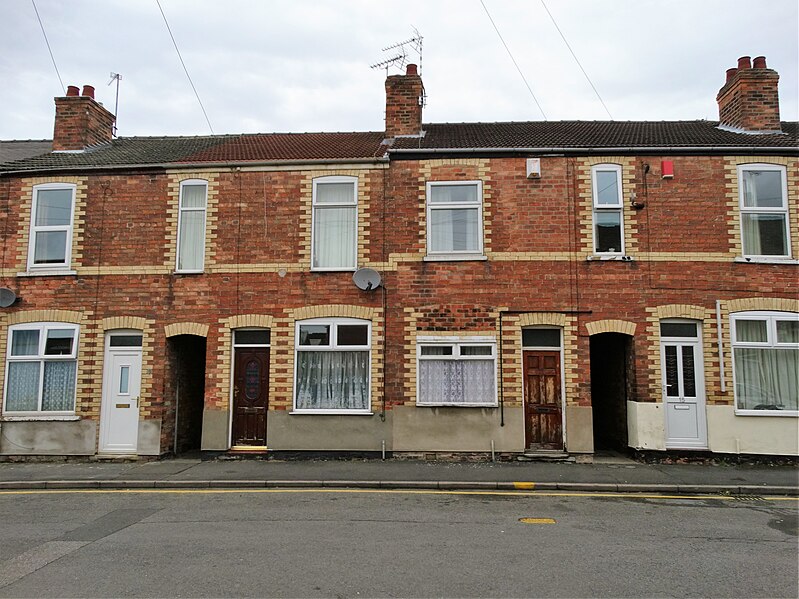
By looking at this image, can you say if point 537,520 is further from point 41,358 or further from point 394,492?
point 41,358

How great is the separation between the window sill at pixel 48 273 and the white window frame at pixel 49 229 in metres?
0.06

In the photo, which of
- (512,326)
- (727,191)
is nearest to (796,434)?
(727,191)

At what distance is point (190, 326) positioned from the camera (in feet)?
39.9

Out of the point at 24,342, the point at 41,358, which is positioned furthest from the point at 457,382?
the point at 24,342

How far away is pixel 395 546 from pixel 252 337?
7.07 m

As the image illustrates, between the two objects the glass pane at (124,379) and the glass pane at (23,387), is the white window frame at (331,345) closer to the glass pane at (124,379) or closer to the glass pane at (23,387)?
the glass pane at (124,379)

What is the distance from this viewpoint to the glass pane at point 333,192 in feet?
41.0

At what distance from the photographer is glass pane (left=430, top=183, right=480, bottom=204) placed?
12.2 meters

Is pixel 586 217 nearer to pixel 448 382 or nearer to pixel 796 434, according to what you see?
pixel 448 382

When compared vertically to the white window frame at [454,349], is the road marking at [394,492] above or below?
below

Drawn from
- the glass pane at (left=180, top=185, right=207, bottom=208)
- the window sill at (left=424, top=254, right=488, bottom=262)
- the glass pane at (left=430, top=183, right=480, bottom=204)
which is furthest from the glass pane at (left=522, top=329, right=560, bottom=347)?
the glass pane at (left=180, top=185, right=207, bottom=208)

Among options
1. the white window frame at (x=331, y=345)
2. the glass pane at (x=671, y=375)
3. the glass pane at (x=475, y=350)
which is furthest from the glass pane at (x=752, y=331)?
the white window frame at (x=331, y=345)

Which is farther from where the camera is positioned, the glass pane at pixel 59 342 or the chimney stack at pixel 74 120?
the chimney stack at pixel 74 120

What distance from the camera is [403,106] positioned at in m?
13.6
